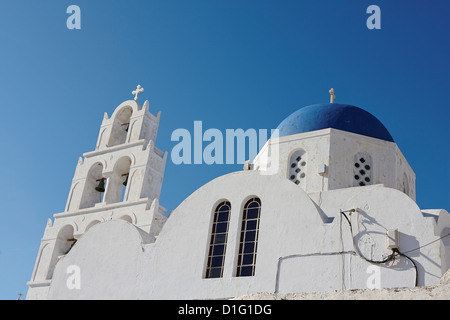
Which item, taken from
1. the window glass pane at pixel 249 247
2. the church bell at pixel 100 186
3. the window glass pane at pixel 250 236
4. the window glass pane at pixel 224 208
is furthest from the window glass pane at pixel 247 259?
the church bell at pixel 100 186

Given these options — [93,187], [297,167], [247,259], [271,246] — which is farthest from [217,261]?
[93,187]

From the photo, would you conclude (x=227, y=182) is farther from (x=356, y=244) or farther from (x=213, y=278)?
(x=356, y=244)

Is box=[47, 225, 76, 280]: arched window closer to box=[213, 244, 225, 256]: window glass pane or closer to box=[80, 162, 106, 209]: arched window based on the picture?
box=[80, 162, 106, 209]: arched window

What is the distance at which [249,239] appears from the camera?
13438 millimetres

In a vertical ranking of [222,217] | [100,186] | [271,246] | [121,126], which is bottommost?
[271,246]

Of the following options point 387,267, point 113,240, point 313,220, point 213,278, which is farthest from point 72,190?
point 387,267

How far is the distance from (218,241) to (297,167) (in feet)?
13.2

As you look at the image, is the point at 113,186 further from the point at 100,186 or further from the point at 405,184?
the point at 405,184

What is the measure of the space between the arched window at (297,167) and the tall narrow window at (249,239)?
2851 millimetres

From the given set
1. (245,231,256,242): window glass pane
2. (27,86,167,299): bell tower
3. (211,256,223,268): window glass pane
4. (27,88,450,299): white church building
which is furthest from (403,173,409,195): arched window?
(27,86,167,299): bell tower

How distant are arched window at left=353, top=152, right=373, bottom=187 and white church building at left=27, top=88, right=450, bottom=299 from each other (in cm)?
3

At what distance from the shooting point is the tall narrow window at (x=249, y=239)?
13.1m

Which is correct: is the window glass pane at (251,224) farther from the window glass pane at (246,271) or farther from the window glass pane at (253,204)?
the window glass pane at (246,271)

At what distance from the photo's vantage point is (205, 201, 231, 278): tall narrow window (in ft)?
43.9
